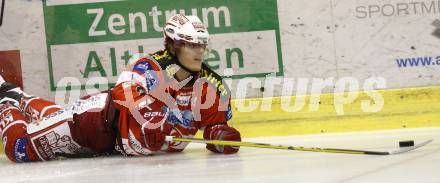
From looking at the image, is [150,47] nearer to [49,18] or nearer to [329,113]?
[49,18]

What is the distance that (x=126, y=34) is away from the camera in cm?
558

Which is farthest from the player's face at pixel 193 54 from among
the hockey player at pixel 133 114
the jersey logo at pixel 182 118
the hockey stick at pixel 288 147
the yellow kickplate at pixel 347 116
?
the yellow kickplate at pixel 347 116

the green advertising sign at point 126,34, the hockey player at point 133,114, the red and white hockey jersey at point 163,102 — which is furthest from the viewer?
the green advertising sign at point 126,34

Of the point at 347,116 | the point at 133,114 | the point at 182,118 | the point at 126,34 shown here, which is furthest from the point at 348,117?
the point at 133,114

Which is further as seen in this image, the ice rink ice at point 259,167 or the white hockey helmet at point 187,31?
the white hockey helmet at point 187,31

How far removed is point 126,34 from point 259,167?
2153 mm

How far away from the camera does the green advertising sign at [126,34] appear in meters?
5.54

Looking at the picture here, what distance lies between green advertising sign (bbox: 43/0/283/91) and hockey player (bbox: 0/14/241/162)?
3.11ft

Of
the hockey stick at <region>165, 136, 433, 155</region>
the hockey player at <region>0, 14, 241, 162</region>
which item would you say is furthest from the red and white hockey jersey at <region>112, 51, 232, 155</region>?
the hockey stick at <region>165, 136, 433, 155</region>

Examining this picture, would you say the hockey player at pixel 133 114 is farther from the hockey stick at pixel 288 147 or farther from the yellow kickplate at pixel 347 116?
the yellow kickplate at pixel 347 116

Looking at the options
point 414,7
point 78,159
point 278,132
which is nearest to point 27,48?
point 78,159

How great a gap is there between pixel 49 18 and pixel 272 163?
231cm

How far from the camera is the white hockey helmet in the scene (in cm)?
433

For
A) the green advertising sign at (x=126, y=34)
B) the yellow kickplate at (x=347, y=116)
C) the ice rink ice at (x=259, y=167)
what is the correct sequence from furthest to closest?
the green advertising sign at (x=126, y=34)
the yellow kickplate at (x=347, y=116)
the ice rink ice at (x=259, y=167)
